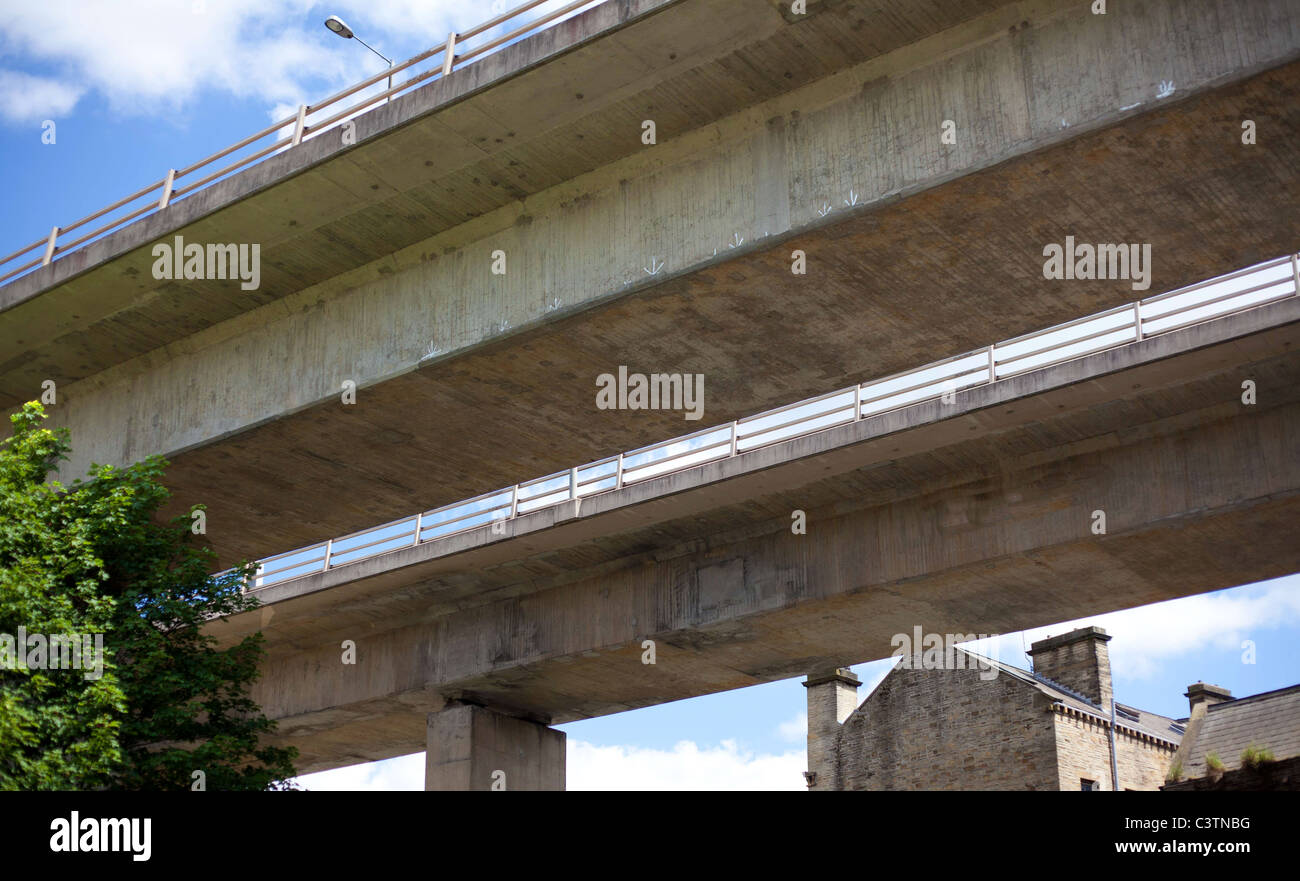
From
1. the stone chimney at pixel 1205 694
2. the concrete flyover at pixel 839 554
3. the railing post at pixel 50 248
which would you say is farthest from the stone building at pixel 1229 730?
the railing post at pixel 50 248

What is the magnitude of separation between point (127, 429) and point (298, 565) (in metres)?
6.69

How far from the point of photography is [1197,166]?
33.0ft

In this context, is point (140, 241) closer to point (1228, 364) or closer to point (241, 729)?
point (241, 729)

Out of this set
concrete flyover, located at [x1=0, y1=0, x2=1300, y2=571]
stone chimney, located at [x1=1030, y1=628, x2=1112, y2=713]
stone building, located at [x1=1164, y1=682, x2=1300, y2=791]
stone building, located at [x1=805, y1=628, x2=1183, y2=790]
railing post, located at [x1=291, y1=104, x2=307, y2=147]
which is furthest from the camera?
stone chimney, located at [x1=1030, y1=628, x2=1112, y2=713]

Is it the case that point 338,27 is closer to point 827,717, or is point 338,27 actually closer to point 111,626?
point 111,626

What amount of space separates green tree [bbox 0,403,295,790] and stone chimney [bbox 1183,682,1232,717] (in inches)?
1127

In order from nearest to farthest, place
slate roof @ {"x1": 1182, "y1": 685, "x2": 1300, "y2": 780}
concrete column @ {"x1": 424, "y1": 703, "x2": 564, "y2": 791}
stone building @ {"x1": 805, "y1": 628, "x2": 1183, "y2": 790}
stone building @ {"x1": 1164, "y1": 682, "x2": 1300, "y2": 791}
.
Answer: concrete column @ {"x1": 424, "y1": 703, "x2": 564, "y2": 791}, stone building @ {"x1": 1164, "y1": 682, "x2": 1300, "y2": 791}, slate roof @ {"x1": 1182, "y1": 685, "x2": 1300, "y2": 780}, stone building @ {"x1": 805, "y1": 628, "x2": 1183, "y2": 790}

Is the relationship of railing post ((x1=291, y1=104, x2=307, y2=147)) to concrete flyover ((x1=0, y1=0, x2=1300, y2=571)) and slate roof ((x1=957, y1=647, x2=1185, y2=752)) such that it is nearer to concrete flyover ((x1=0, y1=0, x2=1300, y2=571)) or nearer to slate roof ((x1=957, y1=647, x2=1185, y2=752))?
concrete flyover ((x1=0, y1=0, x2=1300, y2=571))

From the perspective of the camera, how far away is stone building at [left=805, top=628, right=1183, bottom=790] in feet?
108

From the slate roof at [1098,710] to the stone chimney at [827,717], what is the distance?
385cm

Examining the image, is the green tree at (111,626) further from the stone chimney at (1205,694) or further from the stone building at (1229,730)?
the stone chimney at (1205,694)

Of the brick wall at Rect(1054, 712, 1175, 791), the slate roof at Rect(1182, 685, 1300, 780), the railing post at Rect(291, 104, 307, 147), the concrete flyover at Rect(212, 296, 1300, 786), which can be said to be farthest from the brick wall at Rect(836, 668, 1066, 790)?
the railing post at Rect(291, 104, 307, 147)
